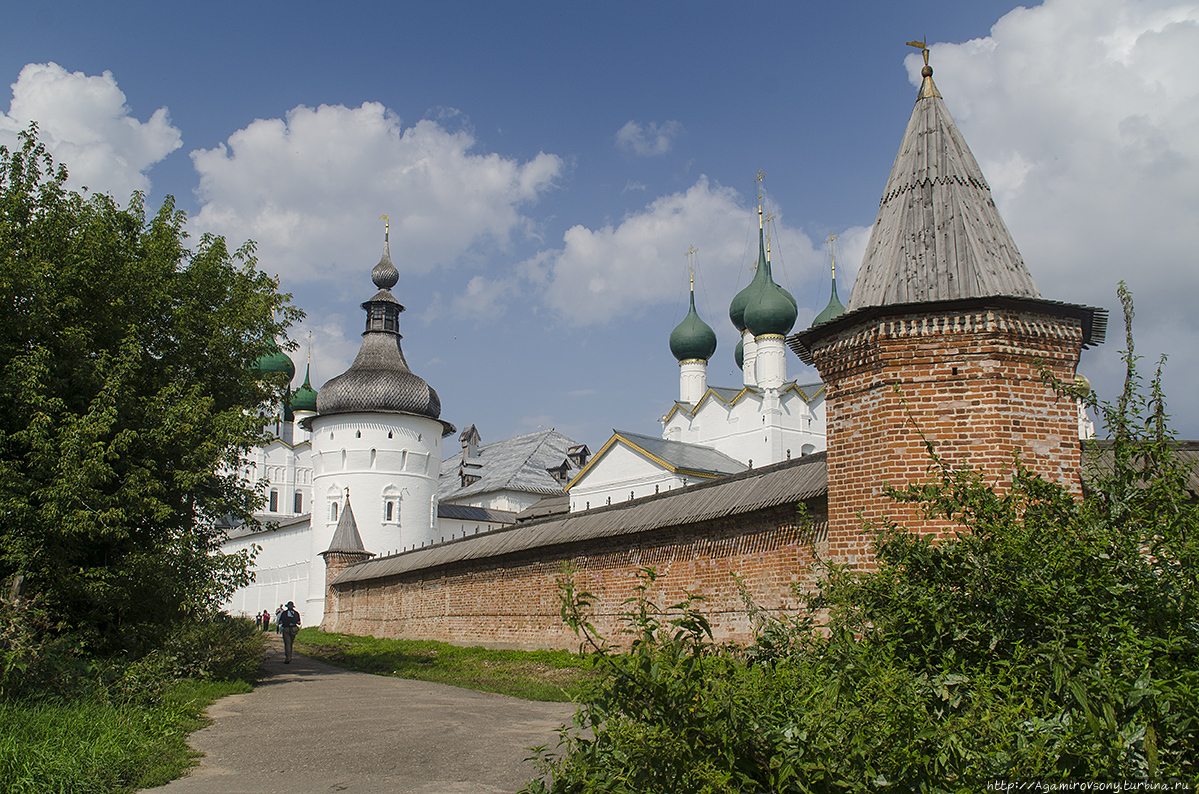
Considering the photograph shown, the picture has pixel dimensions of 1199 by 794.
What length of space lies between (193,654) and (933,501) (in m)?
9.91

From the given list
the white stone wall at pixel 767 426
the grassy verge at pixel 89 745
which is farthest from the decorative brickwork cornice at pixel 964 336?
the white stone wall at pixel 767 426

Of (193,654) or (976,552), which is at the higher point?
(976,552)

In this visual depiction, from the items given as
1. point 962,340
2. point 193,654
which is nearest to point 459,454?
point 193,654

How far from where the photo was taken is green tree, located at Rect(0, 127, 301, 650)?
981 centimetres

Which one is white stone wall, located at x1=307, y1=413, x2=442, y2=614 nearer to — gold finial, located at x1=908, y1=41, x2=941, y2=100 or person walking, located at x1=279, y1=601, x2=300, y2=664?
person walking, located at x1=279, y1=601, x2=300, y2=664

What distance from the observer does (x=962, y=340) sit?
707cm

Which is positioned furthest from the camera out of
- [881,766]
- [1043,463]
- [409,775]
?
[1043,463]

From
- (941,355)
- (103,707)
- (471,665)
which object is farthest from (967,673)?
(471,665)

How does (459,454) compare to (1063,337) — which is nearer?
(1063,337)

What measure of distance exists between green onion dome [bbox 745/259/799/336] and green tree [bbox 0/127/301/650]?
27.2 m

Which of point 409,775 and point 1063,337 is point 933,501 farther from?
point 409,775

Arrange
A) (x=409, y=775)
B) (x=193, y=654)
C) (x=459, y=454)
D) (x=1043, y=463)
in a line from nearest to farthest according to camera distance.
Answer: (x=409, y=775)
(x=1043, y=463)
(x=193, y=654)
(x=459, y=454)

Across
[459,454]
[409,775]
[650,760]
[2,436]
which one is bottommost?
[409,775]

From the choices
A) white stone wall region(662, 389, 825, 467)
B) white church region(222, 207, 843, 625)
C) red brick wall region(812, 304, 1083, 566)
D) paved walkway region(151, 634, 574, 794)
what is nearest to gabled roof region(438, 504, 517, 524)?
white church region(222, 207, 843, 625)
